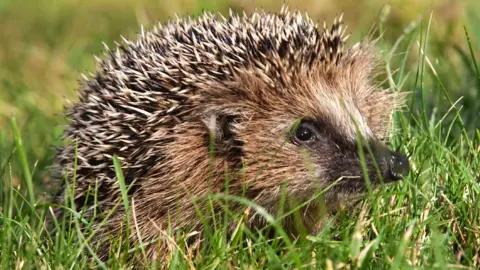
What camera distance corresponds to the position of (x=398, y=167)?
10.1 feet

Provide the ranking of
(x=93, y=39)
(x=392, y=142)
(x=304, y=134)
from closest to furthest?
(x=304, y=134) → (x=392, y=142) → (x=93, y=39)

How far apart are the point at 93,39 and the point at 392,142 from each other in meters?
3.56

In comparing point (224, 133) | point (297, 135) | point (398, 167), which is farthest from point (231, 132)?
point (398, 167)

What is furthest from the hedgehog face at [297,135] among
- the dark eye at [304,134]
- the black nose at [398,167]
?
the black nose at [398,167]

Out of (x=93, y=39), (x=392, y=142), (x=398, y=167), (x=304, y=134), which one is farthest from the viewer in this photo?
(x=93, y=39)

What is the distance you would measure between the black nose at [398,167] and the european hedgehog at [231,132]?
0.17m

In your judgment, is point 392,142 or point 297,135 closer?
point 297,135

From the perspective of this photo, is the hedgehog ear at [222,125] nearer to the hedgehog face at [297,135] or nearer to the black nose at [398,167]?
the hedgehog face at [297,135]

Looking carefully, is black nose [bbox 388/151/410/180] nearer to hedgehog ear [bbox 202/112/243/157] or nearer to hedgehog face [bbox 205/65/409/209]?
hedgehog face [bbox 205/65/409/209]

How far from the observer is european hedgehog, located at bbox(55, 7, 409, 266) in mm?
3344

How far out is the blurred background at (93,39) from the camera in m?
4.78

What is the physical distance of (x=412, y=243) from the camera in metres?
2.63

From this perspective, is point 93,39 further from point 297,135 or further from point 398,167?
point 398,167

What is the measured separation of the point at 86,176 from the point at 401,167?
53.4 inches
